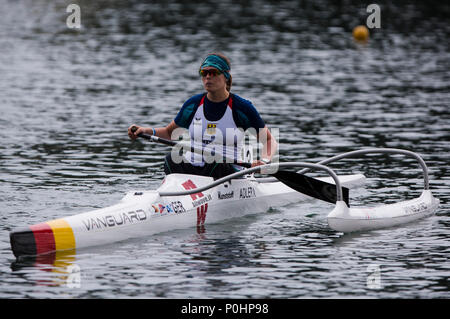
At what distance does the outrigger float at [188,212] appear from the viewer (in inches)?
404

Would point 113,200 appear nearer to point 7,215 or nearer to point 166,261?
point 7,215

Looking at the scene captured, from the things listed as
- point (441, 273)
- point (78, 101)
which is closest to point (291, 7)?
point (78, 101)

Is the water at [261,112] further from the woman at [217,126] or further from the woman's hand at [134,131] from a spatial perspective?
the woman's hand at [134,131]

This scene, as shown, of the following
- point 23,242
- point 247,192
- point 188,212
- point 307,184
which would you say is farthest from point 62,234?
point 307,184

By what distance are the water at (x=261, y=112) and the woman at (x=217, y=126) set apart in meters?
0.87

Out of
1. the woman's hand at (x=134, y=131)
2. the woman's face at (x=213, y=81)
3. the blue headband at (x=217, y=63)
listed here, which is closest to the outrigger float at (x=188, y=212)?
the woman's hand at (x=134, y=131)

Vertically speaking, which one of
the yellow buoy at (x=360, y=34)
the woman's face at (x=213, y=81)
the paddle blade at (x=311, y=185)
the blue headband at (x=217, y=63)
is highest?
the yellow buoy at (x=360, y=34)

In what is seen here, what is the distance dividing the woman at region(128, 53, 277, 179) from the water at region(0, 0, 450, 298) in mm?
868

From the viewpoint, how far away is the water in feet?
31.7

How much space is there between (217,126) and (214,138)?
0.53 feet

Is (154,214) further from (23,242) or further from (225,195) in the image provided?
(23,242)

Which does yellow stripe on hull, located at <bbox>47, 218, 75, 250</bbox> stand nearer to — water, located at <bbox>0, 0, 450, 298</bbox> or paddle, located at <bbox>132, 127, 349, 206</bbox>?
water, located at <bbox>0, 0, 450, 298</bbox>

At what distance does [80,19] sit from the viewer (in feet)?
148

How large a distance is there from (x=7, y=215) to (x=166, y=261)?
297cm
